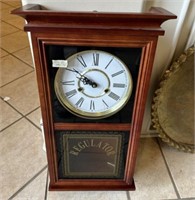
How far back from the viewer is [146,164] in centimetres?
118

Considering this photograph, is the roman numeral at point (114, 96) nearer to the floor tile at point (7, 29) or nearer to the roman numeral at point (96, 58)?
the roman numeral at point (96, 58)

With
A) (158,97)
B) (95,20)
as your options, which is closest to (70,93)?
(95,20)

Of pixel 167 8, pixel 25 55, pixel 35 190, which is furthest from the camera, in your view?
pixel 25 55

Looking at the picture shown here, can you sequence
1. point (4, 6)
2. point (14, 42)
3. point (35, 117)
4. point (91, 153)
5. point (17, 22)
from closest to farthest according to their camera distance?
point (91, 153)
point (35, 117)
point (14, 42)
point (17, 22)
point (4, 6)

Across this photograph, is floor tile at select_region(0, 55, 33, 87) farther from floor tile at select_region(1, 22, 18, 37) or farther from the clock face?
the clock face

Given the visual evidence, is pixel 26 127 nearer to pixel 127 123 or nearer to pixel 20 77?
pixel 20 77

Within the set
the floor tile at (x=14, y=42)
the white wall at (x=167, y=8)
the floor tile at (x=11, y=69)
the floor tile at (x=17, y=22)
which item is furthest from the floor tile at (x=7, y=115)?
the floor tile at (x=17, y=22)

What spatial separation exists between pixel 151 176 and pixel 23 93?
106 centimetres

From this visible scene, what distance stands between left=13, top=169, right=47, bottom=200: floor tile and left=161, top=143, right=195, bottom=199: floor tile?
660 mm

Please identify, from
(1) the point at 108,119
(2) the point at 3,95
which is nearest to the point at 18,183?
(1) the point at 108,119

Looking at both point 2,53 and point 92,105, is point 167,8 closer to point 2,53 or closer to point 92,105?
point 92,105

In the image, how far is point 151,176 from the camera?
3.68ft

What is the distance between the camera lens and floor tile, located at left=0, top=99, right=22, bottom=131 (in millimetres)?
1392

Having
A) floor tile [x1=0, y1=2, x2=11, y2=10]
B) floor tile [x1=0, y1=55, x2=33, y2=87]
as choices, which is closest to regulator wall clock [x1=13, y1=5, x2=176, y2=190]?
floor tile [x1=0, y1=55, x2=33, y2=87]
